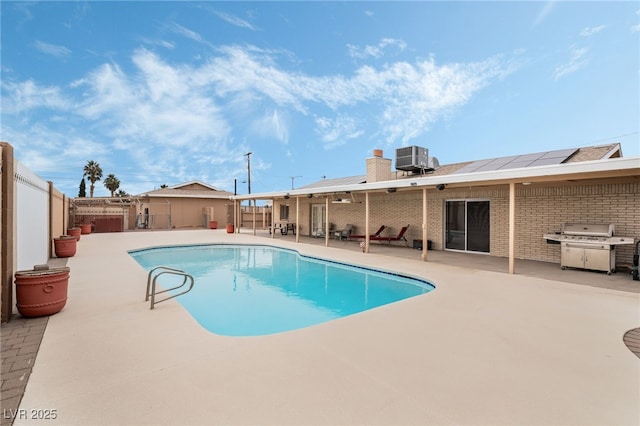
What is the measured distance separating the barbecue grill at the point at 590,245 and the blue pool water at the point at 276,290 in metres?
4.03

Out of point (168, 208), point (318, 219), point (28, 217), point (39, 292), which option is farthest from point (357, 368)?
point (168, 208)

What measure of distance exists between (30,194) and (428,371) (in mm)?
7909

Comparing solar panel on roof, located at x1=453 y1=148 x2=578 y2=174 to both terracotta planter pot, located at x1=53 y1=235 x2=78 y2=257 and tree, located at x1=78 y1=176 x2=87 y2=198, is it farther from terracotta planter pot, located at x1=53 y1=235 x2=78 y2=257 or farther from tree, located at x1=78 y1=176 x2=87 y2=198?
tree, located at x1=78 y1=176 x2=87 y2=198

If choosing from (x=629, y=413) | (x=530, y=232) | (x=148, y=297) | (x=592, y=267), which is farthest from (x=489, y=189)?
(x=148, y=297)

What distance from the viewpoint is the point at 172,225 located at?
77.1 feet

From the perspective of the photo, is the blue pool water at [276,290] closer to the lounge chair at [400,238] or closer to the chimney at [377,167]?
the lounge chair at [400,238]

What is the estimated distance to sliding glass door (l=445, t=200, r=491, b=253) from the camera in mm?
10699

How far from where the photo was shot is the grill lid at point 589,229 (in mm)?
7508

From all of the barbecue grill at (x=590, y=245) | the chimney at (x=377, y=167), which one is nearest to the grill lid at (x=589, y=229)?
the barbecue grill at (x=590, y=245)

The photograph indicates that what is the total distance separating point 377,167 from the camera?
1452cm

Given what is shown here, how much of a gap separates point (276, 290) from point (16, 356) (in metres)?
4.64

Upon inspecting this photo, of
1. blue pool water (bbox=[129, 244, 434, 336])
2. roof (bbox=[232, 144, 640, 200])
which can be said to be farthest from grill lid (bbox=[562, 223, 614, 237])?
blue pool water (bbox=[129, 244, 434, 336])

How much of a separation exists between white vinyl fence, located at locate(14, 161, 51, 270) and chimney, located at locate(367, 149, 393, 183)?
11527 millimetres

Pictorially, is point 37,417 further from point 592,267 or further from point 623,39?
point 623,39
